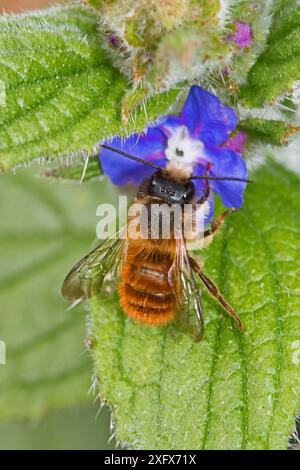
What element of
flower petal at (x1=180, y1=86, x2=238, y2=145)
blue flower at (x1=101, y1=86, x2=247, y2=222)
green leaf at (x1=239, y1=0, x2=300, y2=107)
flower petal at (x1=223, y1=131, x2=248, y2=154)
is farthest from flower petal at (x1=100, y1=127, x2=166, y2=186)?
green leaf at (x1=239, y1=0, x2=300, y2=107)

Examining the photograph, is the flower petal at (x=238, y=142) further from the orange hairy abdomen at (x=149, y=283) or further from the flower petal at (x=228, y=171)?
the orange hairy abdomen at (x=149, y=283)

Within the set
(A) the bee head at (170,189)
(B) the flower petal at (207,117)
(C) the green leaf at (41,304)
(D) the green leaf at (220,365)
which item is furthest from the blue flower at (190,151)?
(C) the green leaf at (41,304)

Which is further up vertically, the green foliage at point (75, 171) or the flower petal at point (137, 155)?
the green foliage at point (75, 171)

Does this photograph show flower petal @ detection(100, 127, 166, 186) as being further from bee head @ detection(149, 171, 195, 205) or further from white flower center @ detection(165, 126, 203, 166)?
bee head @ detection(149, 171, 195, 205)

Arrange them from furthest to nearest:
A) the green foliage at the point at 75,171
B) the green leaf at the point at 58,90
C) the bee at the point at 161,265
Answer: the green foliage at the point at 75,171 → the bee at the point at 161,265 → the green leaf at the point at 58,90

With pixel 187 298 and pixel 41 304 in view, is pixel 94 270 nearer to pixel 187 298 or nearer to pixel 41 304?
pixel 187 298

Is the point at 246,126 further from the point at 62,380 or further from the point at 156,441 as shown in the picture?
the point at 62,380

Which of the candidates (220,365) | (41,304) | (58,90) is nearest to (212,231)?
(220,365)
